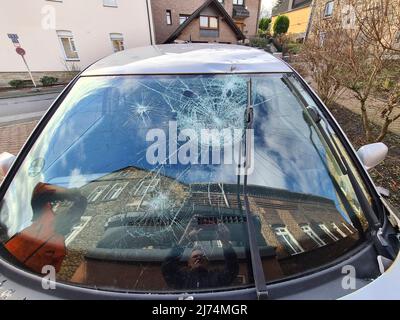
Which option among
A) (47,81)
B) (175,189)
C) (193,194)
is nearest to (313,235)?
(193,194)

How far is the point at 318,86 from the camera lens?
20.6ft

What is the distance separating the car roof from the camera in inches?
62.2

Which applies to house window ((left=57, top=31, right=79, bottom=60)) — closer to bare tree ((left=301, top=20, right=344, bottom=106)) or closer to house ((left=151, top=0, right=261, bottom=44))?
house ((left=151, top=0, right=261, bottom=44))

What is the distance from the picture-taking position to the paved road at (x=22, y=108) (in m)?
7.55

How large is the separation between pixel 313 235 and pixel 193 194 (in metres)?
0.62

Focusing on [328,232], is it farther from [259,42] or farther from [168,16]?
[259,42]

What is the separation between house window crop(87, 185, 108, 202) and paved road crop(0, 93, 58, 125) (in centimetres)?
781

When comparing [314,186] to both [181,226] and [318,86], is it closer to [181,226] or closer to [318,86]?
[181,226]

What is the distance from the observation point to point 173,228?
1110 millimetres

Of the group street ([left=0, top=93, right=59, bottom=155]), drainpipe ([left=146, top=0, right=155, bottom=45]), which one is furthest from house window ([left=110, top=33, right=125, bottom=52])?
street ([left=0, top=93, right=59, bottom=155])

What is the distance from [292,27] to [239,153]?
38.3m

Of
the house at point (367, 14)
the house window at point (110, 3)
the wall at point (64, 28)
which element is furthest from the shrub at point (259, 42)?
the house at point (367, 14)
